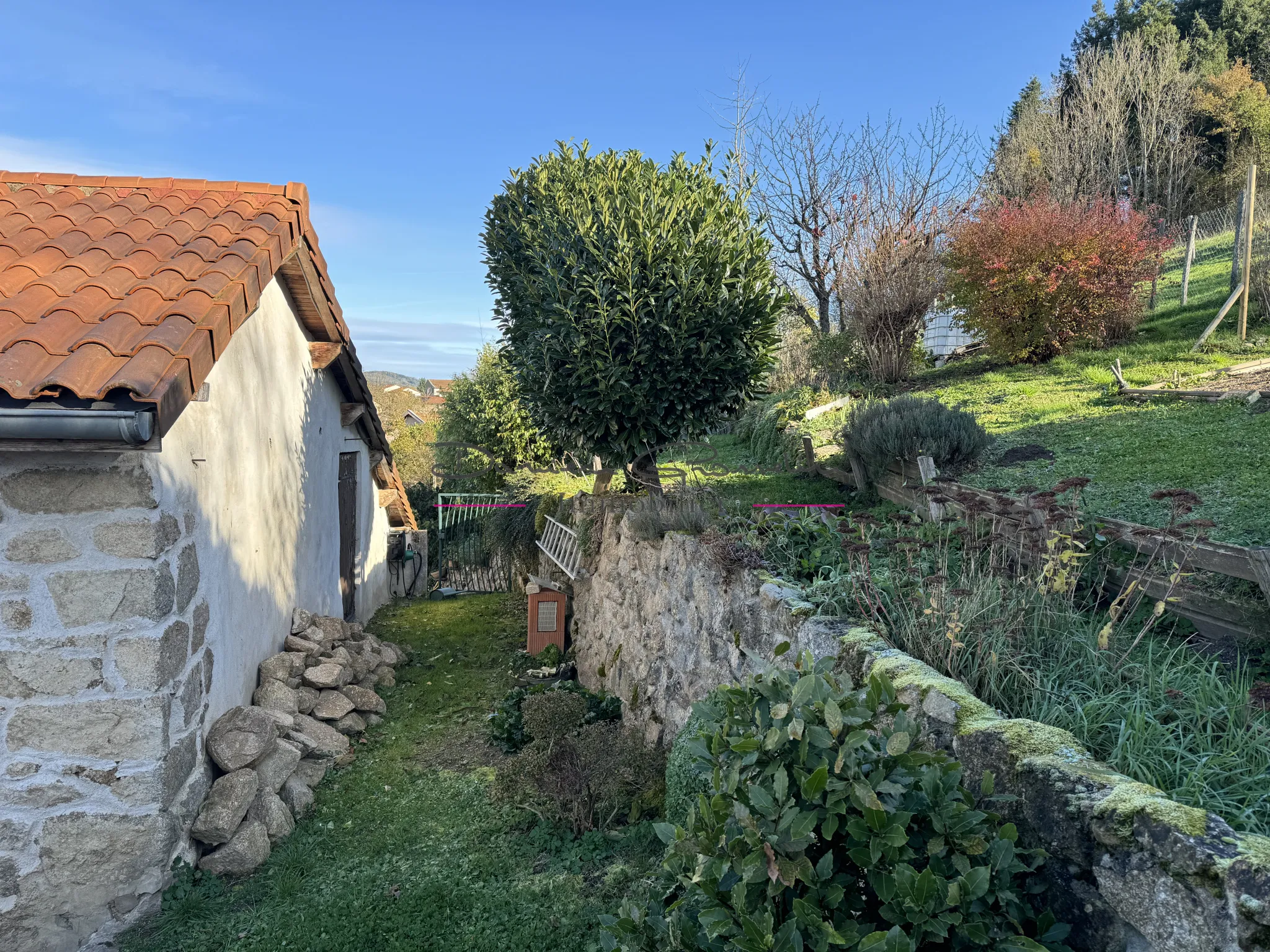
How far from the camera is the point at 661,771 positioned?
4.76 metres

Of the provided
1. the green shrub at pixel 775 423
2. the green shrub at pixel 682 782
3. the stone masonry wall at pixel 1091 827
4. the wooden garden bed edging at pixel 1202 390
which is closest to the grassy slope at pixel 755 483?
the green shrub at pixel 775 423

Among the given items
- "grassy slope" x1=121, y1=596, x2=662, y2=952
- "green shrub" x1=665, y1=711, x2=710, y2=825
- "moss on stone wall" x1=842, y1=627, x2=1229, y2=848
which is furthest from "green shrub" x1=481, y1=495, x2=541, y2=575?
"moss on stone wall" x1=842, y1=627, x2=1229, y2=848

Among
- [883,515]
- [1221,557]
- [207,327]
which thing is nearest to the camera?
[1221,557]

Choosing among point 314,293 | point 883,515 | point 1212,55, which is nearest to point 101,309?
point 314,293

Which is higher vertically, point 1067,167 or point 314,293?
point 1067,167

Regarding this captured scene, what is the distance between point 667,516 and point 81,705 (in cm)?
371

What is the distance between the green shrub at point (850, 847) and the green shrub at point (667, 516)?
126 inches

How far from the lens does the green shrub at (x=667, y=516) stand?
17.7 ft

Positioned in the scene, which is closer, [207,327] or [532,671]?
[207,327]

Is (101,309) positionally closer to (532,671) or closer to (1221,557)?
(532,671)

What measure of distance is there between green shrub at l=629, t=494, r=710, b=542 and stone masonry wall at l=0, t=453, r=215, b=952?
3250 millimetres

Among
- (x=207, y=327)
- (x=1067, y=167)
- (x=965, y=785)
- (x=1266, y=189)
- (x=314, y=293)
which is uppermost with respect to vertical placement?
(x=1067, y=167)

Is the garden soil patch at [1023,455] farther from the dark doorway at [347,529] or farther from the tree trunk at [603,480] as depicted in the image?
the dark doorway at [347,529]

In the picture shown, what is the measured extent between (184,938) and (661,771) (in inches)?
105
